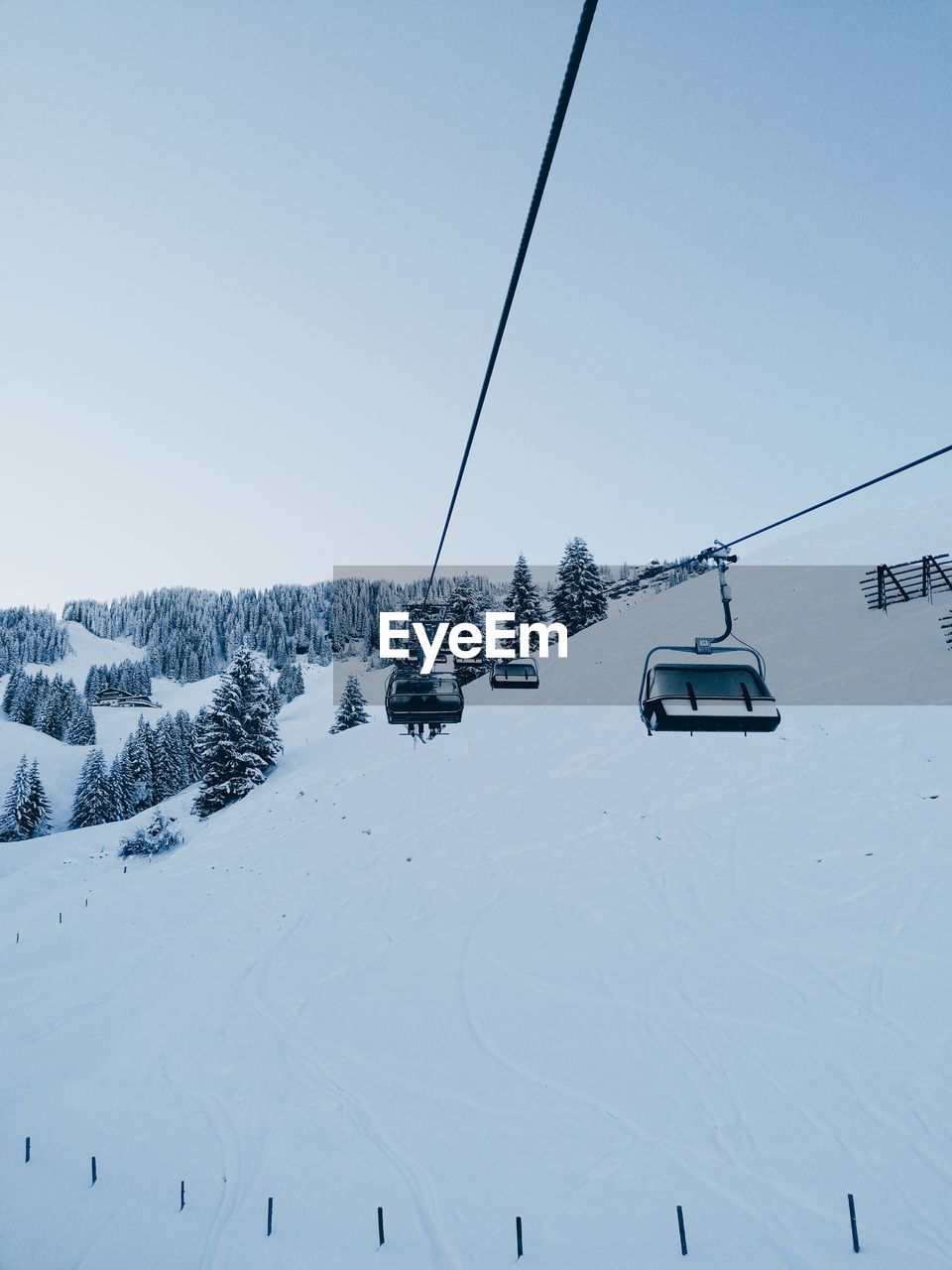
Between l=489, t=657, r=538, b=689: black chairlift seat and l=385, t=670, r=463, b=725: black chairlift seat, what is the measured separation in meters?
2.85

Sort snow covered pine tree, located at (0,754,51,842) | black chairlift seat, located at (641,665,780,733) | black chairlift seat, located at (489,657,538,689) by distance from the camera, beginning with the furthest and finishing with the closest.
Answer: snow covered pine tree, located at (0,754,51,842) → black chairlift seat, located at (489,657,538,689) → black chairlift seat, located at (641,665,780,733)

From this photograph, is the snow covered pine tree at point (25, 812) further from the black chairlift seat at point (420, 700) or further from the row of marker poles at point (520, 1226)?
the black chairlift seat at point (420, 700)

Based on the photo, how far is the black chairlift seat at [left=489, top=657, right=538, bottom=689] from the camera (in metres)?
16.6

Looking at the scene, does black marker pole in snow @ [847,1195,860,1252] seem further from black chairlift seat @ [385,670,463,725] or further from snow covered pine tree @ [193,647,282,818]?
snow covered pine tree @ [193,647,282,818]

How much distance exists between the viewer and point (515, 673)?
1695 centimetres

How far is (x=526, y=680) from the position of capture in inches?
658

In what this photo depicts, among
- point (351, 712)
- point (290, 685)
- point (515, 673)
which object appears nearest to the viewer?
point (515, 673)

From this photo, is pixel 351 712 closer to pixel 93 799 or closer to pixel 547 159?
pixel 93 799

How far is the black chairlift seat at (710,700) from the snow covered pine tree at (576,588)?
153 ft

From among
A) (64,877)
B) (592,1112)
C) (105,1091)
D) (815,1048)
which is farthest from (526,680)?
(64,877)

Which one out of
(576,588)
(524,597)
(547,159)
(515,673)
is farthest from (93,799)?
(547,159)

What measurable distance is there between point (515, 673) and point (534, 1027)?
9.36 m

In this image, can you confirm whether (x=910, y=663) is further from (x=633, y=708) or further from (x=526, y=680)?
(x=526, y=680)

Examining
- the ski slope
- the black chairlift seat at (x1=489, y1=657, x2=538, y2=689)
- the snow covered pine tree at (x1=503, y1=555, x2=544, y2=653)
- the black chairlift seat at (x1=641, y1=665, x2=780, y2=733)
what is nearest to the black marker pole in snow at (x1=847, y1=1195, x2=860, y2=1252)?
the ski slope
